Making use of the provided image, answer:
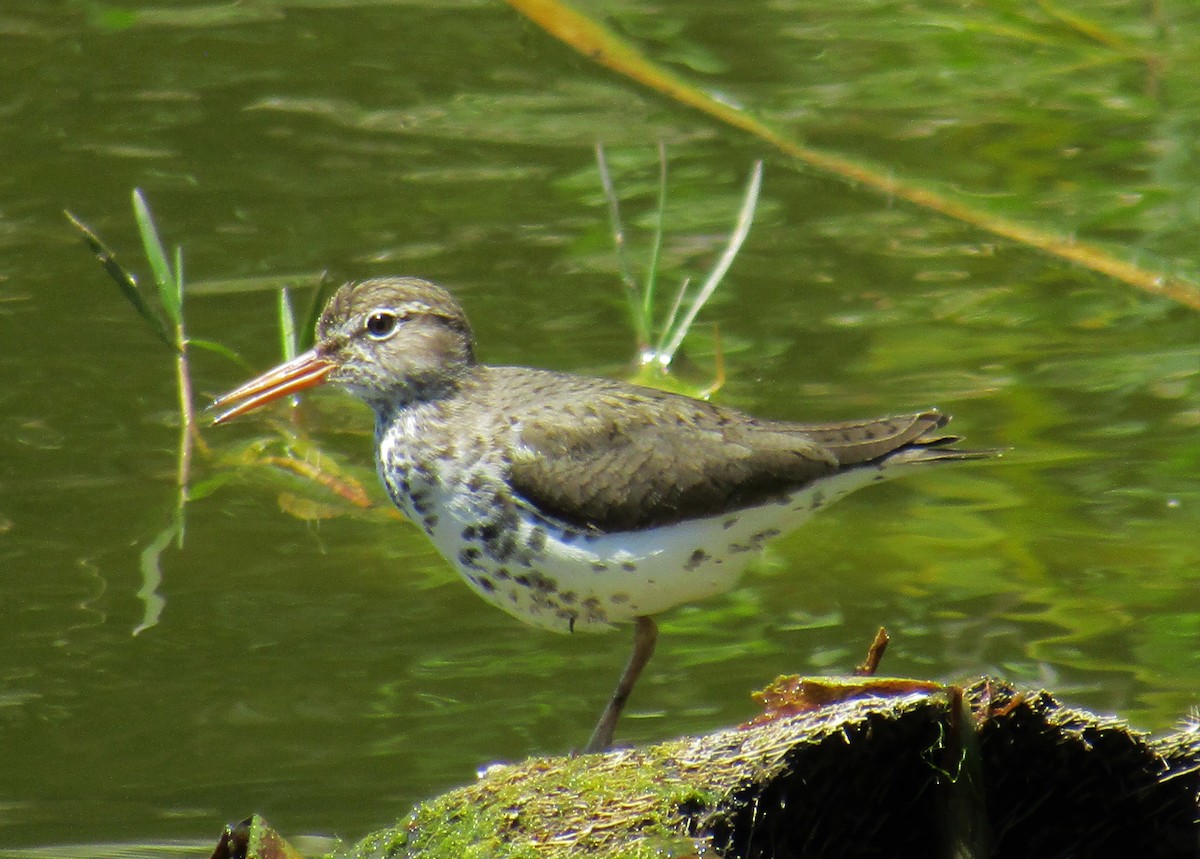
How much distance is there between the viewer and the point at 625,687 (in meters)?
6.71

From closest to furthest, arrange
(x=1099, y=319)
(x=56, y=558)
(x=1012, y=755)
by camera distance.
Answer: (x=1012, y=755) < (x=56, y=558) < (x=1099, y=319)

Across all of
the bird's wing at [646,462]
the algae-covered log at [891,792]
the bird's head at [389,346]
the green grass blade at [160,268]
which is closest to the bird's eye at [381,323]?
the bird's head at [389,346]

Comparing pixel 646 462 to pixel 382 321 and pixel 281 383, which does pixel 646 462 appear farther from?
pixel 281 383

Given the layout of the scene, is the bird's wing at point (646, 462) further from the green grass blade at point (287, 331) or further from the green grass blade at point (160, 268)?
the green grass blade at point (160, 268)

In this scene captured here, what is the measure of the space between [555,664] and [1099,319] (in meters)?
4.39

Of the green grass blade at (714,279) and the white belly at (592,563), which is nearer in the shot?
the white belly at (592,563)

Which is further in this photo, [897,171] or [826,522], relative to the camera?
[897,171]

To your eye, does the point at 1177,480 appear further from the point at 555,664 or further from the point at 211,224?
the point at 211,224

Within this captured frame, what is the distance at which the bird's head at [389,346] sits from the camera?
7.16 metres

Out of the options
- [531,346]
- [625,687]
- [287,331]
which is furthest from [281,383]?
[531,346]

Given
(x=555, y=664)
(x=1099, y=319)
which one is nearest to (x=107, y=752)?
(x=555, y=664)

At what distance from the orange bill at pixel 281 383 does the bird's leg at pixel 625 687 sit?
68.0 inches

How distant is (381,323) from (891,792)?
133 inches

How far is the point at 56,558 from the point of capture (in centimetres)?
835
